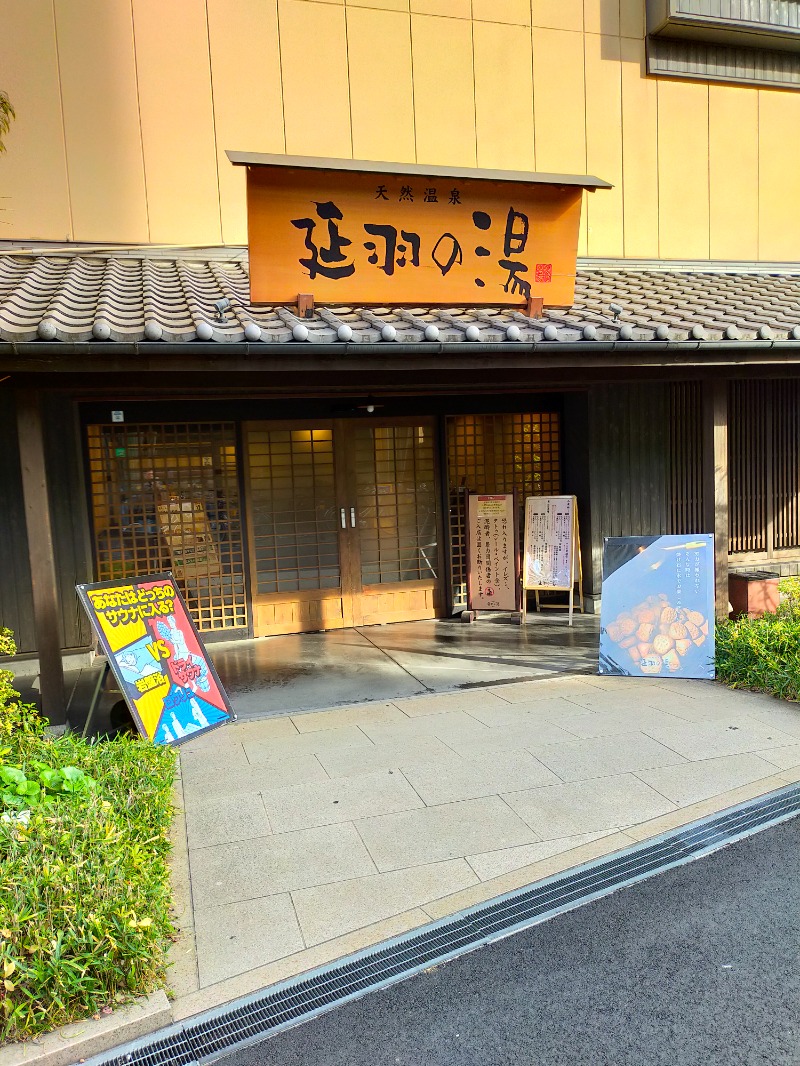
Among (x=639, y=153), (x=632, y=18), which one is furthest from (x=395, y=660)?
(x=632, y=18)

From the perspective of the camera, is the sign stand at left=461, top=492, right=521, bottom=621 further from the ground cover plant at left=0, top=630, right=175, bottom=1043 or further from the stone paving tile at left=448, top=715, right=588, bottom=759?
the ground cover plant at left=0, top=630, right=175, bottom=1043

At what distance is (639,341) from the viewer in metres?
6.84

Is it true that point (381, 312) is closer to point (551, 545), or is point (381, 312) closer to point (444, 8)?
point (551, 545)

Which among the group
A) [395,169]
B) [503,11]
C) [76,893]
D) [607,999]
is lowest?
[607,999]

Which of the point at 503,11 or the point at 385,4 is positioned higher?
the point at 503,11

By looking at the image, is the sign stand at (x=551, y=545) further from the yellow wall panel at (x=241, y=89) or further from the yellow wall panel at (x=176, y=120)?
the yellow wall panel at (x=176, y=120)

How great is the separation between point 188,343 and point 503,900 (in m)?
4.22

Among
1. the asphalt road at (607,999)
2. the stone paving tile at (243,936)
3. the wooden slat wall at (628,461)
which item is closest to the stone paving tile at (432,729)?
the stone paving tile at (243,936)

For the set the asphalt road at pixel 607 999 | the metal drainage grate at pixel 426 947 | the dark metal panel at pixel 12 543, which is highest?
the dark metal panel at pixel 12 543

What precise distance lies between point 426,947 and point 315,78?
932 centimetres

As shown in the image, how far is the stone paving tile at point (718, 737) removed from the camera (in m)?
5.61

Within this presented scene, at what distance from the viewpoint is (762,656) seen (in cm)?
695

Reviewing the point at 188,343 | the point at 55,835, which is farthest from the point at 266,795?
the point at 188,343

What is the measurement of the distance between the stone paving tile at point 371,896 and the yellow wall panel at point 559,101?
9112 millimetres
